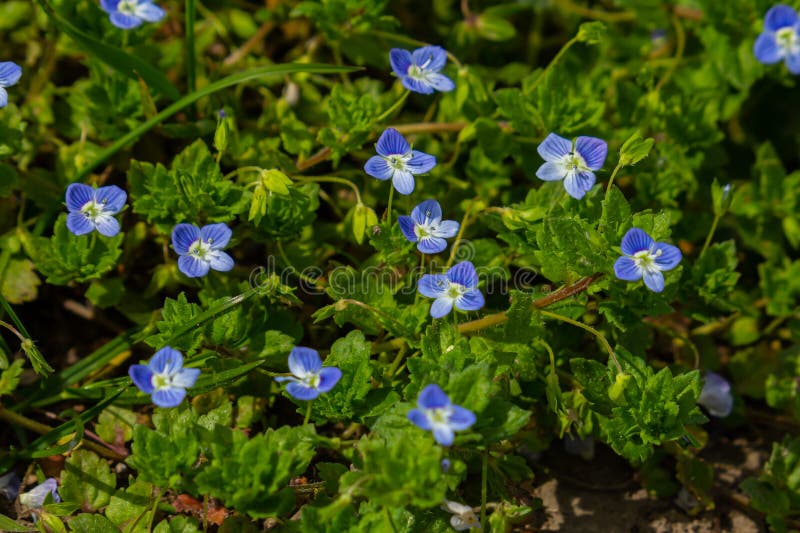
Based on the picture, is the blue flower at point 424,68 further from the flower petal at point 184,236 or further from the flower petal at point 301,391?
the flower petal at point 301,391

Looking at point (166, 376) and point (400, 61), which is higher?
point (400, 61)

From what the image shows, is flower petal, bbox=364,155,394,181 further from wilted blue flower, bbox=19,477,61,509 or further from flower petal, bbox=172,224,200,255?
wilted blue flower, bbox=19,477,61,509

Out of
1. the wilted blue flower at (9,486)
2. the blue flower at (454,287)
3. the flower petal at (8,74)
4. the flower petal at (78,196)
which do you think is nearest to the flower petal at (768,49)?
the blue flower at (454,287)

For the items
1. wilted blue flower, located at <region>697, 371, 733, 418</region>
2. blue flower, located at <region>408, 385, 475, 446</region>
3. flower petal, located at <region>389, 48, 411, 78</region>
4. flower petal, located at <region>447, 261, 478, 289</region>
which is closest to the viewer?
blue flower, located at <region>408, 385, 475, 446</region>

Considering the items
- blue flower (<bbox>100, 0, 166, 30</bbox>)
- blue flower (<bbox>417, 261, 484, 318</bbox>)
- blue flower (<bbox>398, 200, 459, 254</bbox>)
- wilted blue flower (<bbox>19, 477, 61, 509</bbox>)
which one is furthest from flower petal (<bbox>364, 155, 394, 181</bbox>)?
wilted blue flower (<bbox>19, 477, 61, 509</bbox>)

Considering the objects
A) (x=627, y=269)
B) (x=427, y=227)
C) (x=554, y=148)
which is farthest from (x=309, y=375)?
(x=554, y=148)

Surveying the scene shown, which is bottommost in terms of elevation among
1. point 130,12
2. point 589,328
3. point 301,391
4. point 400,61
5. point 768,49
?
point 301,391

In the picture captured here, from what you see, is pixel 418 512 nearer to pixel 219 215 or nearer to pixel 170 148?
pixel 219 215

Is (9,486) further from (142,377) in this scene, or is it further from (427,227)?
(427,227)
